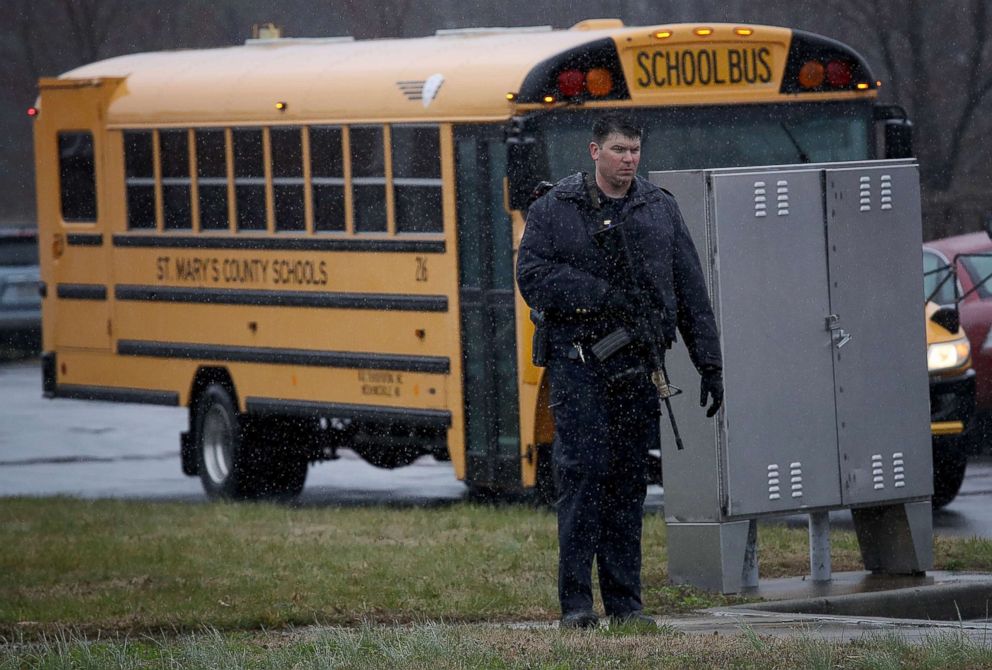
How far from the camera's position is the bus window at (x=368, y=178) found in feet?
42.7

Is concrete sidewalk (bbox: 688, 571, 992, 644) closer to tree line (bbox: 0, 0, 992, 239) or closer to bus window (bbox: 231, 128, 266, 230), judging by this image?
bus window (bbox: 231, 128, 266, 230)

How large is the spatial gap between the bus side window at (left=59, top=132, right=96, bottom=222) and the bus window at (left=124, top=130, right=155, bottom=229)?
17.2 inches

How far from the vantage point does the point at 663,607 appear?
27.9 feet

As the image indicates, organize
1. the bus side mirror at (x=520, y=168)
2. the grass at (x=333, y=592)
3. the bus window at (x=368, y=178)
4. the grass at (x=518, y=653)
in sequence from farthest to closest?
1. the bus window at (x=368, y=178)
2. the bus side mirror at (x=520, y=168)
3. the grass at (x=333, y=592)
4. the grass at (x=518, y=653)

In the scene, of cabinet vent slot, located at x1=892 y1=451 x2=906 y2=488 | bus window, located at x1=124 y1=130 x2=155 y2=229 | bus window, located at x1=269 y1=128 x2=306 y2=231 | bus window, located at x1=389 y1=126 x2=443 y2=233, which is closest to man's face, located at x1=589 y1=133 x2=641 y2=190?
cabinet vent slot, located at x1=892 y1=451 x2=906 y2=488

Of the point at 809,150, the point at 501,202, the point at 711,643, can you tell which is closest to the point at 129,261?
the point at 501,202

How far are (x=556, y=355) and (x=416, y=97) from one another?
5.51 m

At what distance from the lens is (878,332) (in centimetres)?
923

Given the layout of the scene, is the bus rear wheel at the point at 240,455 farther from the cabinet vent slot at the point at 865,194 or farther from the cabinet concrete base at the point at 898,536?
the cabinet vent slot at the point at 865,194

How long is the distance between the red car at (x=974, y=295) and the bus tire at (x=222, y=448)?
4.65m

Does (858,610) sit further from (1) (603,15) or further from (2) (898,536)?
(1) (603,15)

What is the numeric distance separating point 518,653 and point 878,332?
3.12m

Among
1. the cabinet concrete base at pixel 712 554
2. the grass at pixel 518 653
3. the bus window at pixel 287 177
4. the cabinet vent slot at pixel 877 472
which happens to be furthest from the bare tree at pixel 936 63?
the grass at pixel 518 653

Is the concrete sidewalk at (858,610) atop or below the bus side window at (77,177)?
below
